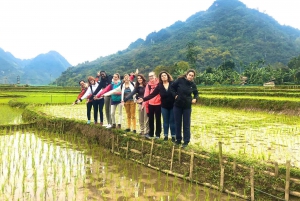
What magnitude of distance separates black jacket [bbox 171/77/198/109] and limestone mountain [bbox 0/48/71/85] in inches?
3345

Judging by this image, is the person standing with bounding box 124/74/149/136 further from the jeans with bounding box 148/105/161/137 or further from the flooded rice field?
the flooded rice field

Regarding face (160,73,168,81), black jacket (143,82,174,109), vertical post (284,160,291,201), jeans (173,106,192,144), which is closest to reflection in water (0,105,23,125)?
black jacket (143,82,174,109)

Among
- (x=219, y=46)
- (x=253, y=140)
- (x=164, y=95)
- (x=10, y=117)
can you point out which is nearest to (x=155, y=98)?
(x=164, y=95)

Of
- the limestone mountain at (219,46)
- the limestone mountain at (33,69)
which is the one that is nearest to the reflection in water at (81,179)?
the limestone mountain at (219,46)

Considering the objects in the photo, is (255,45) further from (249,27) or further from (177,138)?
(177,138)

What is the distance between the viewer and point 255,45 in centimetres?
6612

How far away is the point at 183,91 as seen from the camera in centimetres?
513

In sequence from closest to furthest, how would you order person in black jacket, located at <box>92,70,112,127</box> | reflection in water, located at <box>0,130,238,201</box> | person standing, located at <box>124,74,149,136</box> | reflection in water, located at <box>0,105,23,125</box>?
reflection in water, located at <box>0,130,238,201</box>, person standing, located at <box>124,74,149,136</box>, person in black jacket, located at <box>92,70,112,127</box>, reflection in water, located at <box>0,105,23,125</box>

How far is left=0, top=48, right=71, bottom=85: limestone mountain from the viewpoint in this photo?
108250 millimetres

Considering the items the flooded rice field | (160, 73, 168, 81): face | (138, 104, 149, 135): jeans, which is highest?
(160, 73, 168, 81): face

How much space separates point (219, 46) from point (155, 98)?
69.1 metres

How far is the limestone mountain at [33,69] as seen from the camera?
108250mm

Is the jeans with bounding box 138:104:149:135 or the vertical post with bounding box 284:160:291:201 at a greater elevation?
the jeans with bounding box 138:104:149:135

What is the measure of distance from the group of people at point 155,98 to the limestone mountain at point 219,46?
45.4m
